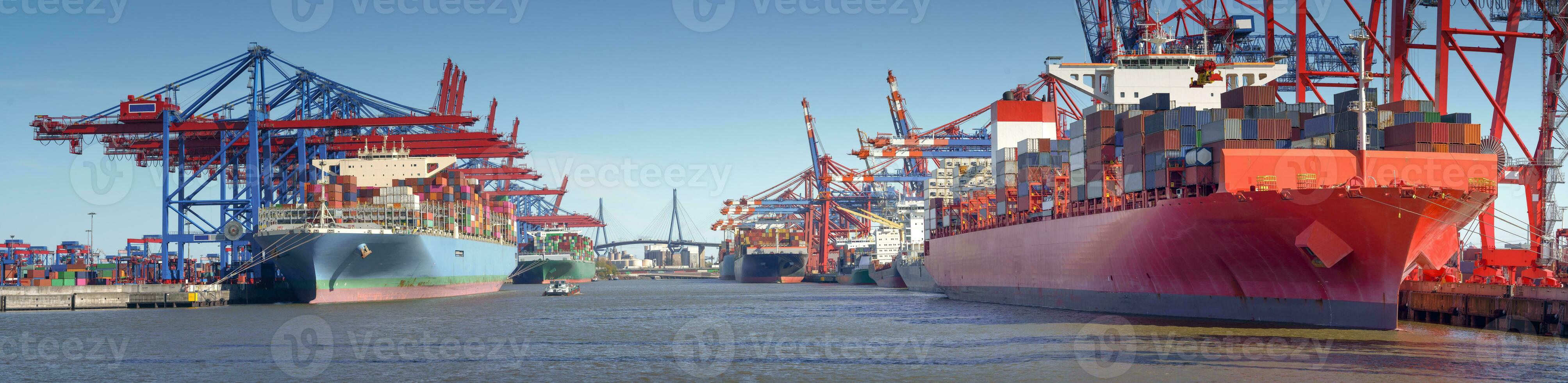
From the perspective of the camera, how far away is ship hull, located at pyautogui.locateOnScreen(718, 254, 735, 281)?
450 ft

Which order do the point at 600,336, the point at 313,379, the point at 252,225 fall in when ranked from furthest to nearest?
the point at 252,225, the point at 600,336, the point at 313,379

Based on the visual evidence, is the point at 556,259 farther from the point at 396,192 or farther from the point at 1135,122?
the point at 1135,122

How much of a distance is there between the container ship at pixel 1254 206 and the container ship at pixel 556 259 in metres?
62.5

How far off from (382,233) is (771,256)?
66.9m

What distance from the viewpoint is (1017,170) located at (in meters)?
45.8

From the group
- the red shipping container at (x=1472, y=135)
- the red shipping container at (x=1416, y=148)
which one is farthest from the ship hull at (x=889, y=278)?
the red shipping container at (x=1472, y=135)

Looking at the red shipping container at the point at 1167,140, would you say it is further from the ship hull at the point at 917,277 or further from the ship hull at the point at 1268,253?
the ship hull at the point at 917,277

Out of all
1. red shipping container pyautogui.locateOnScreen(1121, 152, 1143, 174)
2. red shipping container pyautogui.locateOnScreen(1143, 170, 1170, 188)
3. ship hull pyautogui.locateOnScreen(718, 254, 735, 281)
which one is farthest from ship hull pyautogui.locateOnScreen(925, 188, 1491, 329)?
ship hull pyautogui.locateOnScreen(718, 254, 735, 281)

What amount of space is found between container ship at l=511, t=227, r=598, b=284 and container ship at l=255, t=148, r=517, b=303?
29516 millimetres

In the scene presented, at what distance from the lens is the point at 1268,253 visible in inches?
1137

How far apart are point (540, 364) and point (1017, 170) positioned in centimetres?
2576

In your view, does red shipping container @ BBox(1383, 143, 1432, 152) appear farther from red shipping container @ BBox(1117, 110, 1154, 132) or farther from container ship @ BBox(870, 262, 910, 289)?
container ship @ BBox(870, 262, 910, 289)

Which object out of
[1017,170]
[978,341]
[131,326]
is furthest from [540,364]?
[1017,170]

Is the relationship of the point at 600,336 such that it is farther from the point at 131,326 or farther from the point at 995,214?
the point at 995,214
